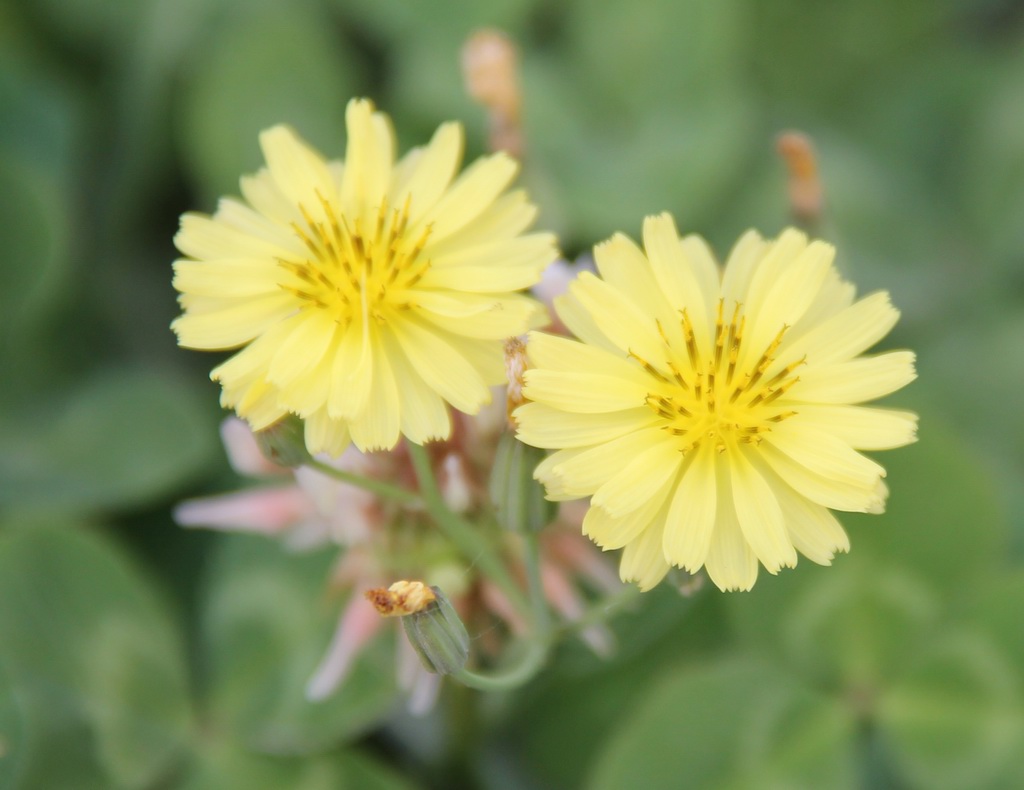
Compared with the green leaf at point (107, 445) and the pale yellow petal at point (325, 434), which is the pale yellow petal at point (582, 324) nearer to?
the pale yellow petal at point (325, 434)

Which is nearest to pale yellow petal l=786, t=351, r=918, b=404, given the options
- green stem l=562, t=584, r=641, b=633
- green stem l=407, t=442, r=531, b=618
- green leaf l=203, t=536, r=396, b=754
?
green stem l=562, t=584, r=641, b=633

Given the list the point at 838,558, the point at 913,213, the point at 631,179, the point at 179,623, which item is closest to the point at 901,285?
the point at 913,213

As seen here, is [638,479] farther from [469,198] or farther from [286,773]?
[286,773]

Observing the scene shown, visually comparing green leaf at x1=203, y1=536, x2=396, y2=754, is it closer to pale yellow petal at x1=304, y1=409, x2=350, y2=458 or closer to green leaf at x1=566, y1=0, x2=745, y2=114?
pale yellow petal at x1=304, y1=409, x2=350, y2=458

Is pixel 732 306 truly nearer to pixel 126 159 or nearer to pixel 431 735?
pixel 431 735

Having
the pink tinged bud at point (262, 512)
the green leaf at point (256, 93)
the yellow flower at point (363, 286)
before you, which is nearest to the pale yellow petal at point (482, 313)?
the yellow flower at point (363, 286)

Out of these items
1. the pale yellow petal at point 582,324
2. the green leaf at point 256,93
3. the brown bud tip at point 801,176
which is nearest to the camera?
the pale yellow petal at point 582,324

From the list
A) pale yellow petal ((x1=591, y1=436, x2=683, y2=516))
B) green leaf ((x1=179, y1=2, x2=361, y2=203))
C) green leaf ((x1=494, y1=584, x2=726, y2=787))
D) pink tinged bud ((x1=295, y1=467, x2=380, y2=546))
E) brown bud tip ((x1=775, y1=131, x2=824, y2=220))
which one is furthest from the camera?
green leaf ((x1=179, y1=2, x2=361, y2=203))
